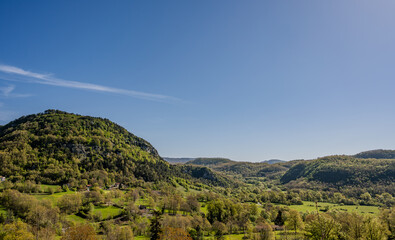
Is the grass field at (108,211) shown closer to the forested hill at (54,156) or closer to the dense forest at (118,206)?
the dense forest at (118,206)

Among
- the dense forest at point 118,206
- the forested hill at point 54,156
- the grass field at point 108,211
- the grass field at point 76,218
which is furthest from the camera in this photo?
the forested hill at point 54,156

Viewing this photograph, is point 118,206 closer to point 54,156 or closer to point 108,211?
point 108,211

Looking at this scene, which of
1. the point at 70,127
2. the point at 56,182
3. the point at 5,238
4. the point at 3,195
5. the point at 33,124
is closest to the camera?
the point at 5,238

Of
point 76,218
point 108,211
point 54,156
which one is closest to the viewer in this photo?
point 76,218

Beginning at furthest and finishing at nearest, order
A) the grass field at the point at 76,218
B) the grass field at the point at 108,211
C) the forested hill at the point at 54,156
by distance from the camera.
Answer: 1. the forested hill at the point at 54,156
2. the grass field at the point at 108,211
3. the grass field at the point at 76,218

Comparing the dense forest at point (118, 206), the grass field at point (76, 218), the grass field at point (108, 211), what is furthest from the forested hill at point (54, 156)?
the grass field at point (76, 218)

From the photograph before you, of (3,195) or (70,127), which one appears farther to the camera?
(70,127)

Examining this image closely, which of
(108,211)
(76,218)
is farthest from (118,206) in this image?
(76,218)

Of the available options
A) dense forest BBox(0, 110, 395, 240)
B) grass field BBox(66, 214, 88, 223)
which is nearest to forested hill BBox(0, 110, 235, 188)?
dense forest BBox(0, 110, 395, 240)

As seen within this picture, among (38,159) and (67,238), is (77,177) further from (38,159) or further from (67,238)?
(67,238)

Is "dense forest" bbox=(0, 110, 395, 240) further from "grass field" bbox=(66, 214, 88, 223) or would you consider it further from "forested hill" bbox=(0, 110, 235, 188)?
"forested hill" bbox=(0, 110, 235, 188)

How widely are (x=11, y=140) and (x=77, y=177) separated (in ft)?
223

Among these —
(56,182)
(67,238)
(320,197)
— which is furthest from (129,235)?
(320,197)

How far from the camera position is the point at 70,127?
7785 inches
